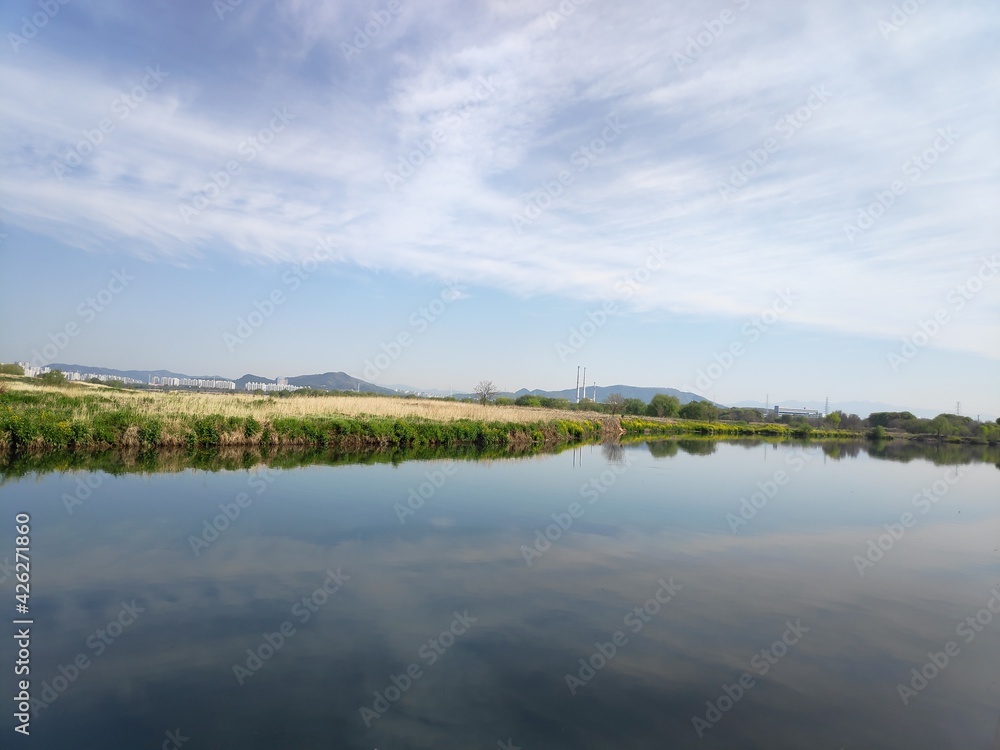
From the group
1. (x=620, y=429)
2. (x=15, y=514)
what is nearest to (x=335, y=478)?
(x=15, y=514)

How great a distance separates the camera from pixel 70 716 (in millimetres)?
3805

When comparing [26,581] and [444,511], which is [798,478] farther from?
[26,581]

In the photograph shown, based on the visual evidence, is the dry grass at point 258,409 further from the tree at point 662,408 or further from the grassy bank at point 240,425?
the tree at point 662,408

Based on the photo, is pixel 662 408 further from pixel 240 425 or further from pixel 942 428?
pixel 240 425

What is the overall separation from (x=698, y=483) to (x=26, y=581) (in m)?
15.6

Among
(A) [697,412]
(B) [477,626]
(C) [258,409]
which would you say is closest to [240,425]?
(C) [258,409]

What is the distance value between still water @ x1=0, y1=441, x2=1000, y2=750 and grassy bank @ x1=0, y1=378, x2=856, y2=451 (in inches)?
202

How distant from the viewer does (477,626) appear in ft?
18.5

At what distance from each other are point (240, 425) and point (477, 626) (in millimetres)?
16538

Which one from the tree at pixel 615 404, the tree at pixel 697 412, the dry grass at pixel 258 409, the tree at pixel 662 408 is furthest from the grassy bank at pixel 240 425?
the tree at pixel 697 412

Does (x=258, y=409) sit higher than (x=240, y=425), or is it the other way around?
(x=258, y=409)

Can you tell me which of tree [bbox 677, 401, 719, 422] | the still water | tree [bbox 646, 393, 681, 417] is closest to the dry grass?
the still water

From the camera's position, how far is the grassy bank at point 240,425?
16156 millimetres

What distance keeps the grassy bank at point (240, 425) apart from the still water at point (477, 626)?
Answer: 514 centimetres
